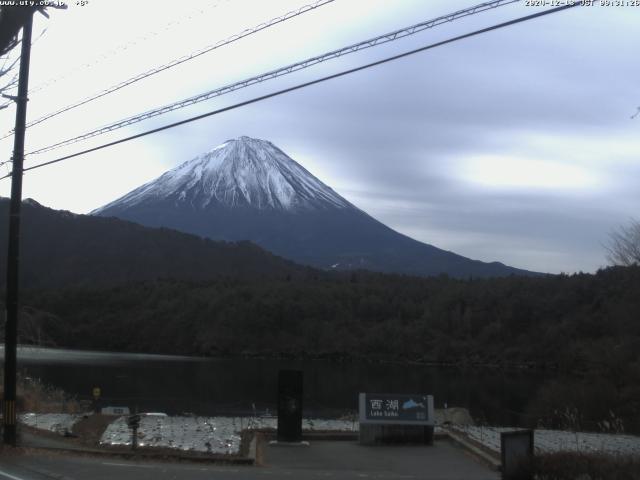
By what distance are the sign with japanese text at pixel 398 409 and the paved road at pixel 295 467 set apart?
61cm

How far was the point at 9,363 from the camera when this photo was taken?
17.6 m

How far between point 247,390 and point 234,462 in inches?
1607

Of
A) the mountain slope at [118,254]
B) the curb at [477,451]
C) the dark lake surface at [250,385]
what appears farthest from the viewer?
the mountain slope at [118,254]

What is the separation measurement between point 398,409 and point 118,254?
16224cm

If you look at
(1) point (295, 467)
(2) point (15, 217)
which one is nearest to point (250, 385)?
(2) point (15, 217)

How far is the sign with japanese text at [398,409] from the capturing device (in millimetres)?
18016

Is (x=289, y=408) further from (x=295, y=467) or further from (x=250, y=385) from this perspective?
(x=250, y=385)

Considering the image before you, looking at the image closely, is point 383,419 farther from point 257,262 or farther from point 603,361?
point 257,262

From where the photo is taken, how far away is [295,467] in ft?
50.0

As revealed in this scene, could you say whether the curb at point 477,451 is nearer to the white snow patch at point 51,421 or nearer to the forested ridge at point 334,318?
the white snow patch at point 51,421

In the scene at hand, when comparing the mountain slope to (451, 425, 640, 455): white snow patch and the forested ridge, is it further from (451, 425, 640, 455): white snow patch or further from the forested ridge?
(451, 425, 640, 455): white snow patch

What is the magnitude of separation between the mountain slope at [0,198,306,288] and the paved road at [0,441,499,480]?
142986 millimetres

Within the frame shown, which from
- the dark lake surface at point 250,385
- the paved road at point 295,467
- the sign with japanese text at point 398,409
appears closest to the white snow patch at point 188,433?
the paved road at point 295,467

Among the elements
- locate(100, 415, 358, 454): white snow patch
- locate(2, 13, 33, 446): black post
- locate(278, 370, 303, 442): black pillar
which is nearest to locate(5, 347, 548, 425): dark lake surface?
locate(100, 415, 358, 454): white snow patch
